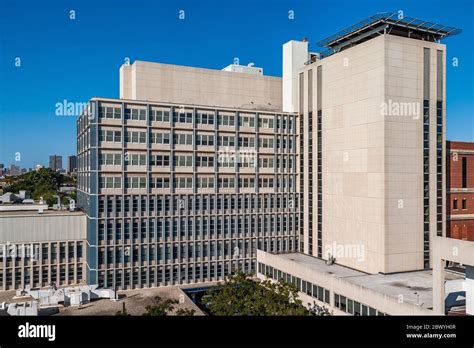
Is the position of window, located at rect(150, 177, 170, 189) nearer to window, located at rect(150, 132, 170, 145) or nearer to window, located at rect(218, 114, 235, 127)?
window, located at rect(150, 132, 170, 145)

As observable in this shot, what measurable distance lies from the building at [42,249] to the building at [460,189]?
3453 centimetres

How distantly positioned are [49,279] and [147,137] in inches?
622

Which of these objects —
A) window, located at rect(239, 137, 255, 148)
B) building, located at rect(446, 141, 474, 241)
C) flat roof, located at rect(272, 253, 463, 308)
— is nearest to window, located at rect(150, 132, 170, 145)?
window, located at rect(239, 137, 255, 148)

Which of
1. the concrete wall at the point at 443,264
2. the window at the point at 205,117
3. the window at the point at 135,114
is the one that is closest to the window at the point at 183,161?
the window at the point at 205,117

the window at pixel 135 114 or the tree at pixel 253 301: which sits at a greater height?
the window at pixel 135 114

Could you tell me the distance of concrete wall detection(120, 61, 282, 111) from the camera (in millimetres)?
38812

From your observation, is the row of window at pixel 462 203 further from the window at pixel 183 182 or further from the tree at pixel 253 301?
the window at pixel 183 182

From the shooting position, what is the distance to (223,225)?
38.8 m

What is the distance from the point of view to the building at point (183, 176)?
34.6 metres

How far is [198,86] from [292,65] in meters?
10.4

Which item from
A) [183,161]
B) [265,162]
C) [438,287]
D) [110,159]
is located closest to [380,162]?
[438,287]

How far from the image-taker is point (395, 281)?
27.4 metres
